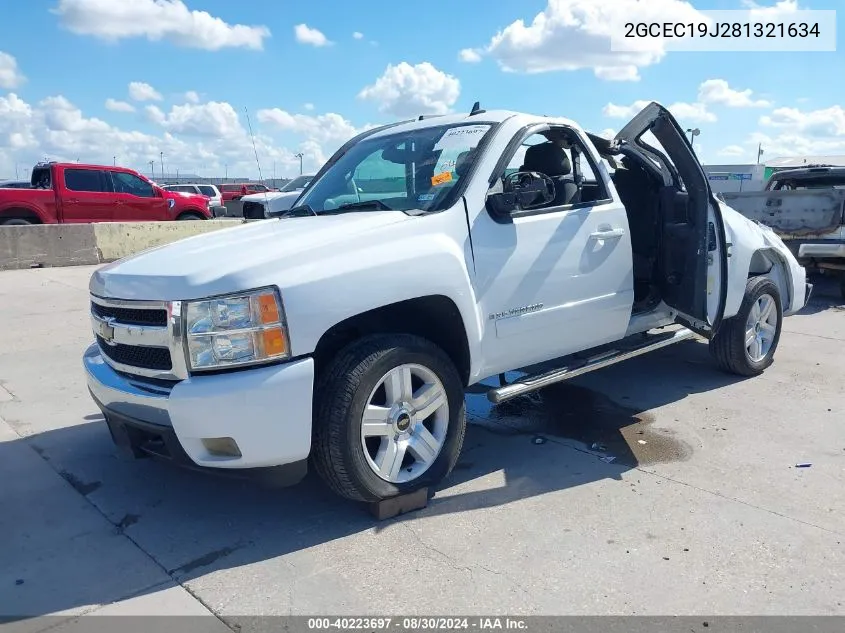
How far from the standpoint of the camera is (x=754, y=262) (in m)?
6.14

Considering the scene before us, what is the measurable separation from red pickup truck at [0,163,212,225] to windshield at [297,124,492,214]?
1247 cm

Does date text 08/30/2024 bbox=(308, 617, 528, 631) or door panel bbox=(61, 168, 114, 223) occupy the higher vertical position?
door panel bbox=(61, 168, 114, 223)

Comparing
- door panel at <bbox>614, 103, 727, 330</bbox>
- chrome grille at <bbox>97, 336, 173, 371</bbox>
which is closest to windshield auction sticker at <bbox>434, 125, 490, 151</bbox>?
door panel at <bbox>614, 103, 727, 330</bbox>

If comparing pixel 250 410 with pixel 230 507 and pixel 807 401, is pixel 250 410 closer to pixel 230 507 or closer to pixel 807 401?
pixel 230 507

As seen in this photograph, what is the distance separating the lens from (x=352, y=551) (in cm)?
326

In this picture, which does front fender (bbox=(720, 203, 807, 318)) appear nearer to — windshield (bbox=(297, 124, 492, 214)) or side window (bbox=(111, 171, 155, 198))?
windshield (bbox=(297, 124, 492, 214))

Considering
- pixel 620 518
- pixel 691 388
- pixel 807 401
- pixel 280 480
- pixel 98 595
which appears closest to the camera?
pixel 98 595

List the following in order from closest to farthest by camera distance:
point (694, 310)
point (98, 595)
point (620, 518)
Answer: point (98, 595) < point (620, 518) < point (694, 310)

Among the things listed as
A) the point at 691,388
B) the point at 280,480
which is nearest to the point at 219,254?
the point at 280,480

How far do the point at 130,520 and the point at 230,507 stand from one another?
0.49 meters

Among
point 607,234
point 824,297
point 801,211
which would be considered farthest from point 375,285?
point 824,297

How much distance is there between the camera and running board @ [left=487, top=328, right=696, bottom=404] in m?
3.93

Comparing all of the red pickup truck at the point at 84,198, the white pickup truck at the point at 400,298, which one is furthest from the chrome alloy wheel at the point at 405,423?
the red pickup truck at the point at 84,198

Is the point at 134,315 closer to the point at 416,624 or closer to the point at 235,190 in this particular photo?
the point at 416,624
